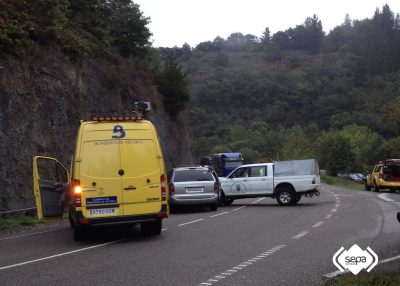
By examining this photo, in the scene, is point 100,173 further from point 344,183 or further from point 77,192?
point 344,183

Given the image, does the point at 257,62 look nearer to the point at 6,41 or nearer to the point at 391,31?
the point at 391,31

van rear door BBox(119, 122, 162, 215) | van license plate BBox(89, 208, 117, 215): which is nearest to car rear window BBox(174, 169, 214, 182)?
van rear door BBox(119, 122, 162, 215)

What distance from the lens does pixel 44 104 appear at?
22.6 meters

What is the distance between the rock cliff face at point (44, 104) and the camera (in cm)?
1956

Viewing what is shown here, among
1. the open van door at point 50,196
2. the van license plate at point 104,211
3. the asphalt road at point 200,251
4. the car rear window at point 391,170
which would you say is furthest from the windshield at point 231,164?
the van license plate at point 104,211

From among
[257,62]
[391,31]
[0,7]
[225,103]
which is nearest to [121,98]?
[0,7]

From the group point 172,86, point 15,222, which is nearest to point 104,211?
point 15,222

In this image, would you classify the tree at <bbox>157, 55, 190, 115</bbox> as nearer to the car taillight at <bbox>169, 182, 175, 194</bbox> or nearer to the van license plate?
the car taillight at <bbox>169, 182, 175, 194</bbox>

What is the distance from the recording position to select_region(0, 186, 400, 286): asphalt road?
308 inches

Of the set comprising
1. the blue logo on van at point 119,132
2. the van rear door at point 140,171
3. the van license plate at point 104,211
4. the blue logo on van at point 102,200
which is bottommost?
the van license plate at point 104,211

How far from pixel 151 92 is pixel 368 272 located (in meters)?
30.6

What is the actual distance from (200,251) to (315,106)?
11009cm

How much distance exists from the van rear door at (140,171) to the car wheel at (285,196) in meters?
11.1

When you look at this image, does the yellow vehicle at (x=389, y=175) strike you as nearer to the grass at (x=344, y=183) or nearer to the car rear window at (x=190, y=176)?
the grass at (x=344, y=183)
